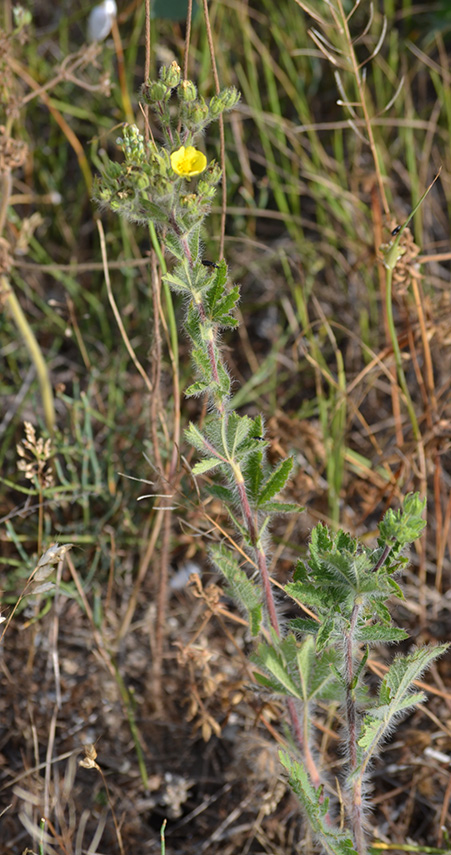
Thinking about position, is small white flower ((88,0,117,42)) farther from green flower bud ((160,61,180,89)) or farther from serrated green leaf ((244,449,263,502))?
serrated green leaf ((244,449,263,502))

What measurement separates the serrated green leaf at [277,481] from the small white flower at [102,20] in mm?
1503

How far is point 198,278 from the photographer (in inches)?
41.1

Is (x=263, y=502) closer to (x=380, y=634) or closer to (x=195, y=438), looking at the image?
(x=195, y=438)

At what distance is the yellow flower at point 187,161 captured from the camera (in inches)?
41.7

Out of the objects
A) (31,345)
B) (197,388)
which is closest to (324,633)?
(197,388)

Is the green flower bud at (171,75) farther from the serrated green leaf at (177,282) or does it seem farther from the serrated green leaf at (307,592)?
the serrated green leaf at (307,592)

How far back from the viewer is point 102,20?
2.09 m

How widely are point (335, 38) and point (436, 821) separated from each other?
2.20m

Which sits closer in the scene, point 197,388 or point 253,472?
point 197,388

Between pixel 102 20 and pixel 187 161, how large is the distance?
1295 mm

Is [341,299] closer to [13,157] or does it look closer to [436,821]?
[13,157]

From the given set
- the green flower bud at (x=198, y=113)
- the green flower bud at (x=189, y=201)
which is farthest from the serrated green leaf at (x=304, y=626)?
the green flower bud at (x=198, y=113)

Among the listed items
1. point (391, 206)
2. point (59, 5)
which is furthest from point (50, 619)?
point (59, 5)

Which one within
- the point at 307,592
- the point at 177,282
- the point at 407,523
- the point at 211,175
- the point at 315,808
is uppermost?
the point at 211,175
